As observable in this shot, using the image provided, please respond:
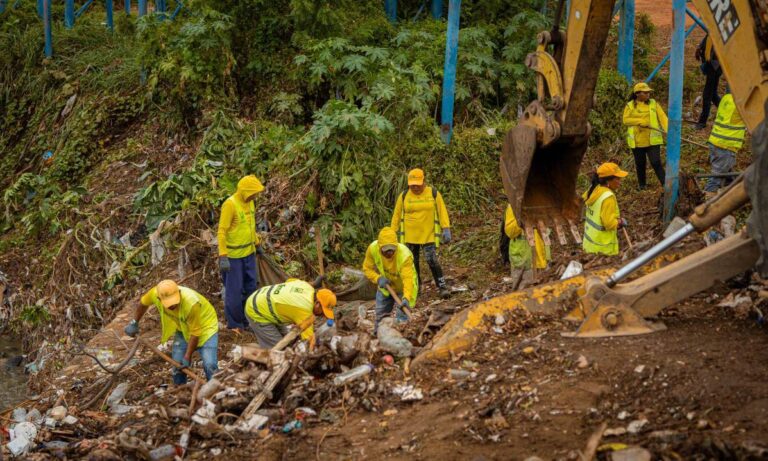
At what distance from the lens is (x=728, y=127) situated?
8938 millimetres

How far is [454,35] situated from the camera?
1172 cm

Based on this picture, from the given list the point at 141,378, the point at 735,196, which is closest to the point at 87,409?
the point at 141,378

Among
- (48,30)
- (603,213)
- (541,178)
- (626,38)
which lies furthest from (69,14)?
(541,178)

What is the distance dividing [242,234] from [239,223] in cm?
12

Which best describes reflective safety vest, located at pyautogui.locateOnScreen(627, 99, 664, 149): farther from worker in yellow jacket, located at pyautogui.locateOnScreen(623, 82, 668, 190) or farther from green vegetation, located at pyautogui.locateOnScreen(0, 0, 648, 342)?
green vegetation, located at pyautogui.locateOnScreen(0, 0, 648, 342)

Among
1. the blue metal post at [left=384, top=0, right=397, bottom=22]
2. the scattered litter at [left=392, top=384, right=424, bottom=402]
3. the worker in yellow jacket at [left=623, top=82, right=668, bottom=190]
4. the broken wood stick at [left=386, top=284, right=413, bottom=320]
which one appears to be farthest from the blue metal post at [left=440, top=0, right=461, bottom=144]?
the scattered litter at [left=392, top=384, right=424, bottom=402]

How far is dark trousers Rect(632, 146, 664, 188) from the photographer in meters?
10.5

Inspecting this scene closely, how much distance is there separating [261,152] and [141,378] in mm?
4430

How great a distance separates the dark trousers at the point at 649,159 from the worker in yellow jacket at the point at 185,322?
5.80 metres

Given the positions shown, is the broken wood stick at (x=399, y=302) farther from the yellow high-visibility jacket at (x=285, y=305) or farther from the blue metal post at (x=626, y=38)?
the blue metal post at (x=626, y=38)

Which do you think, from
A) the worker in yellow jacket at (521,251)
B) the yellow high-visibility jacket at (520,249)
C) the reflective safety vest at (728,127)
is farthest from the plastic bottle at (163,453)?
the reflective safety vest at (728,127)

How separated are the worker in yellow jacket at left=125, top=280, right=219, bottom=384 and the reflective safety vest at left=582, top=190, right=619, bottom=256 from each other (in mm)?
3466

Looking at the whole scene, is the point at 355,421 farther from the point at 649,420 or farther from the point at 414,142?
the point at 414,142

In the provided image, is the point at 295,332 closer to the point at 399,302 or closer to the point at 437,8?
the point at 399,302
